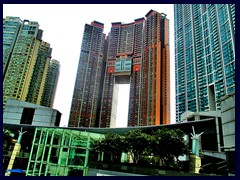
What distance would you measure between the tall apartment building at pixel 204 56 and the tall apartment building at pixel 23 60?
72.0 meters

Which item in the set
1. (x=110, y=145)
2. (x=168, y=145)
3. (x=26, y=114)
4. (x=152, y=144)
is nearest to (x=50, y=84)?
(x=26, y=114)

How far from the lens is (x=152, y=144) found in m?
27.0

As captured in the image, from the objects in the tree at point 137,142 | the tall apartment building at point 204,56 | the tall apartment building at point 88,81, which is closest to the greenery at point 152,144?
the tree at point 137,142

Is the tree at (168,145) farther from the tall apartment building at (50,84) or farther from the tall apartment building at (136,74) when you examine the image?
the tall apartment building at (50,84)

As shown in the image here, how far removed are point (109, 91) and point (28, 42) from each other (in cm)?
4845

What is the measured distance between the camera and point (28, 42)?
95.7m

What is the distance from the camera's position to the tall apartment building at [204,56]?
75.9 meters

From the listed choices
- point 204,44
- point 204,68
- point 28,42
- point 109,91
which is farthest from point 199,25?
point 28,42

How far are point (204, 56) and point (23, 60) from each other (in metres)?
84.4

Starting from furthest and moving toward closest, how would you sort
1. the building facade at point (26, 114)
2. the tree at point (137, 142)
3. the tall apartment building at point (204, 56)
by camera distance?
the tall apartment building at point (204, 56) < the building facade at point (26, 114) < the tree at point (137, 142)

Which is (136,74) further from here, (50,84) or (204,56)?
(50,84)

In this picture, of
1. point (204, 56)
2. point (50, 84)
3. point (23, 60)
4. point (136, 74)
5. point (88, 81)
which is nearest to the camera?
point (204, 56)
